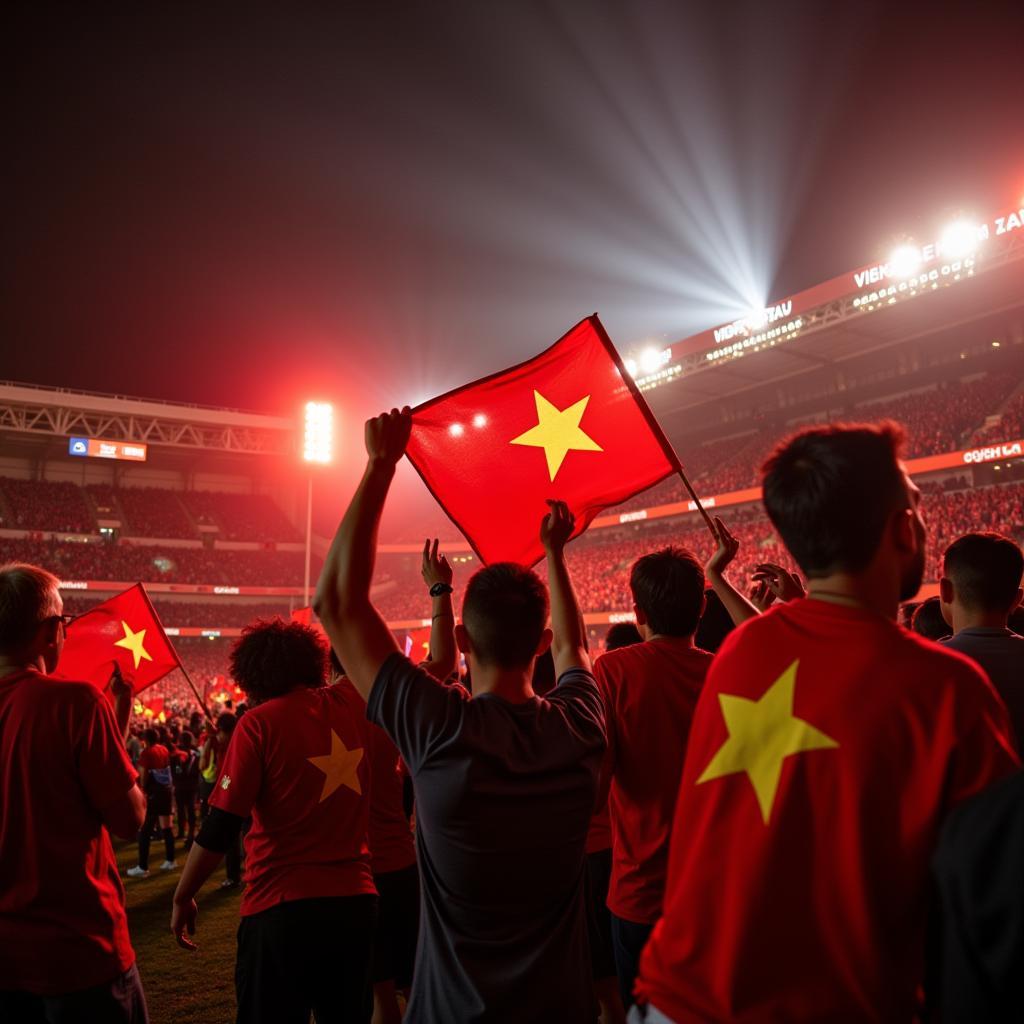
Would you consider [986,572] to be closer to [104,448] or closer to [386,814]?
[386,814]

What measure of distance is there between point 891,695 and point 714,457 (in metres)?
39.9

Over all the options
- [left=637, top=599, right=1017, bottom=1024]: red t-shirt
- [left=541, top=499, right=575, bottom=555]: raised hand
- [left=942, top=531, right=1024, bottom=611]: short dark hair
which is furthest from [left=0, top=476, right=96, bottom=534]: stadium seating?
[left=637, top=599, right=1017, bottom=1024]: red t-shirt

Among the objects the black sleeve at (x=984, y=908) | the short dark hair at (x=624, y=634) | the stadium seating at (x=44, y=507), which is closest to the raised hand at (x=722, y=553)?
the black sleeve at (x=984, y=908)

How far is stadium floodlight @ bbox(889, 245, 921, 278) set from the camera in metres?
27.6

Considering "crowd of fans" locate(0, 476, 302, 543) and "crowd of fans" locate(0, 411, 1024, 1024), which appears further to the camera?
"crowd of fans" locate(0, 476, 302, 543)

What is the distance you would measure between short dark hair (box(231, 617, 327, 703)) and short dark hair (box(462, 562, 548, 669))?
1.75 m

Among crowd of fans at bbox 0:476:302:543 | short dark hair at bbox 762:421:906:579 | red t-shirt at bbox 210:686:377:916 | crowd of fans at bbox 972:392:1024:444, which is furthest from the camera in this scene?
crowd of fans at bbox 0:476:302:543

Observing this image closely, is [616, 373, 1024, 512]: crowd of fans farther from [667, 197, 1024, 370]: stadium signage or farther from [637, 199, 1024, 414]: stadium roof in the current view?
[667, 197, 1024, 370]: stadium signage

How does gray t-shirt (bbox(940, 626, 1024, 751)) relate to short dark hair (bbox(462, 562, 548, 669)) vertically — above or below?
below

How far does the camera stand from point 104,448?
4088 cm

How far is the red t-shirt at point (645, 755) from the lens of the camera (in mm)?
3074

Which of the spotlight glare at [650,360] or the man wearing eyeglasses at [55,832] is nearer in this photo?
the man wearing eyeglasses at [55,832]

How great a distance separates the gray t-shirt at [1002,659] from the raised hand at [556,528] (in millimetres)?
1394

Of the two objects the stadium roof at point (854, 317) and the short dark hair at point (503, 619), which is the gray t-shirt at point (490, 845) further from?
the stadium roof at point (854, 317)
